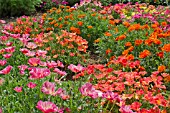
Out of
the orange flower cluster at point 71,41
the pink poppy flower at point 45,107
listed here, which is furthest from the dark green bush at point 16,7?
the pink poppy flower at point 45,107

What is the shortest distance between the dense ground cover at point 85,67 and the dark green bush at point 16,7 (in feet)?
5.84

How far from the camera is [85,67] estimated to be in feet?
13.8

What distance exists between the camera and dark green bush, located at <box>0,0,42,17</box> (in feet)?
26.5

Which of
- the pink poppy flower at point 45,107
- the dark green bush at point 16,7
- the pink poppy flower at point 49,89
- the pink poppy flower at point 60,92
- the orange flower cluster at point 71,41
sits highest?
the pink poppy flower at point 45,107

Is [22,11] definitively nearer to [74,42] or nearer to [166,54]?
[74,42]

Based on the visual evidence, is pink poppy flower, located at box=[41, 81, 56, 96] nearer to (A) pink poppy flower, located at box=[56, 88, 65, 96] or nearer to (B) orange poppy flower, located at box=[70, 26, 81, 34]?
(A) pink poppy flower, located at box=[56, 88, 65, 96]

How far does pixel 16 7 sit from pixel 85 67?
4381mm

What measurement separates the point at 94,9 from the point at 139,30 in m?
2.15

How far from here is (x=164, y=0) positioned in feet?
29.8

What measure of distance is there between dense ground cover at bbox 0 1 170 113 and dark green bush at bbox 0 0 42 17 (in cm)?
178

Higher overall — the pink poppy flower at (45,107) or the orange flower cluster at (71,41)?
the pink poppy flower at (45,107)

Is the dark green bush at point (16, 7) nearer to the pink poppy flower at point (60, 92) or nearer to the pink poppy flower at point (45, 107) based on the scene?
the pink poppy flower at point (60, 92)

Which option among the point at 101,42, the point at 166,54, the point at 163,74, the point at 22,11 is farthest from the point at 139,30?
the point at 22,11

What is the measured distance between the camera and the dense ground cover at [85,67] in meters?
2.71
